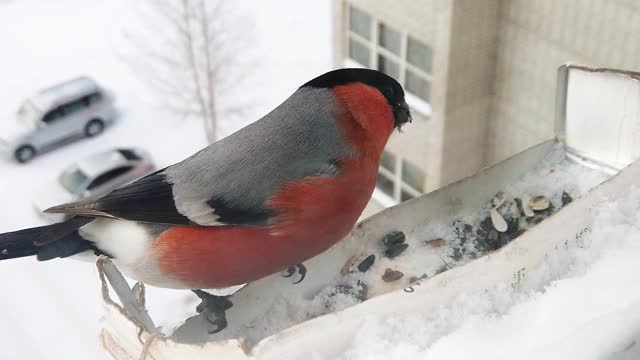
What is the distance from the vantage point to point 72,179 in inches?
170

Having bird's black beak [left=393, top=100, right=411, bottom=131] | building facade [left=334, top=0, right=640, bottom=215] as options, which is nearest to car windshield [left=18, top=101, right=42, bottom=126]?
building facade [left=334, top=0, right=640, bottom=215]

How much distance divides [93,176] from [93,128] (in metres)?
0.75

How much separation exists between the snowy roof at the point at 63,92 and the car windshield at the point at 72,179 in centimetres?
63

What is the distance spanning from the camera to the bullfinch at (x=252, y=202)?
1.12m

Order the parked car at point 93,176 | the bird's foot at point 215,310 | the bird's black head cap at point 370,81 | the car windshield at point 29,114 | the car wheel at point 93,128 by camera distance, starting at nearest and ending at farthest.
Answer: the bird's foot at point 215,310
the bird's black head cap at point 370,81
the parked car at point 93,176
the car windshield at point 29,114
the car wheel at point 93,128

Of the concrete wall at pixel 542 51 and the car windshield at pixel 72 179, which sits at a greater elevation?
the concrete wall at pixel 542 51

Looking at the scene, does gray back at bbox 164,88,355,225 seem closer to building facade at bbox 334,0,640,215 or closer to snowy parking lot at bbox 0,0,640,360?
snowy parking lot at bbox 0,0,640,360

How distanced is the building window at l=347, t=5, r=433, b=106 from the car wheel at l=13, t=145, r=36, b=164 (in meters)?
2.28

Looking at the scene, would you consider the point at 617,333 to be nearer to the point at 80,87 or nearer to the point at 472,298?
the point at 472,298

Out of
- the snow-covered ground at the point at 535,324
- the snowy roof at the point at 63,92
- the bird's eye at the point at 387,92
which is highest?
the bird's eye at the point at 387,92

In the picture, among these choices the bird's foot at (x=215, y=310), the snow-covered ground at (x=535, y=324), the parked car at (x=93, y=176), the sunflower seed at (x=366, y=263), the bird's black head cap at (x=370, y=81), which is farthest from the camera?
the parked car at (x=93, y=176)

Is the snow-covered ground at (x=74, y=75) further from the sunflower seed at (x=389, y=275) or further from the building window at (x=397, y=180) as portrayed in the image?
the sunflower seed at (x=389, y=275)

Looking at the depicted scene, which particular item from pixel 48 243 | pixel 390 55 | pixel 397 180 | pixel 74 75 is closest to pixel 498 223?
pixel 48 243

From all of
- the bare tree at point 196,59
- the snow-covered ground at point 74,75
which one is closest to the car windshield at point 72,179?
the snow-covered ground at point 74,75
